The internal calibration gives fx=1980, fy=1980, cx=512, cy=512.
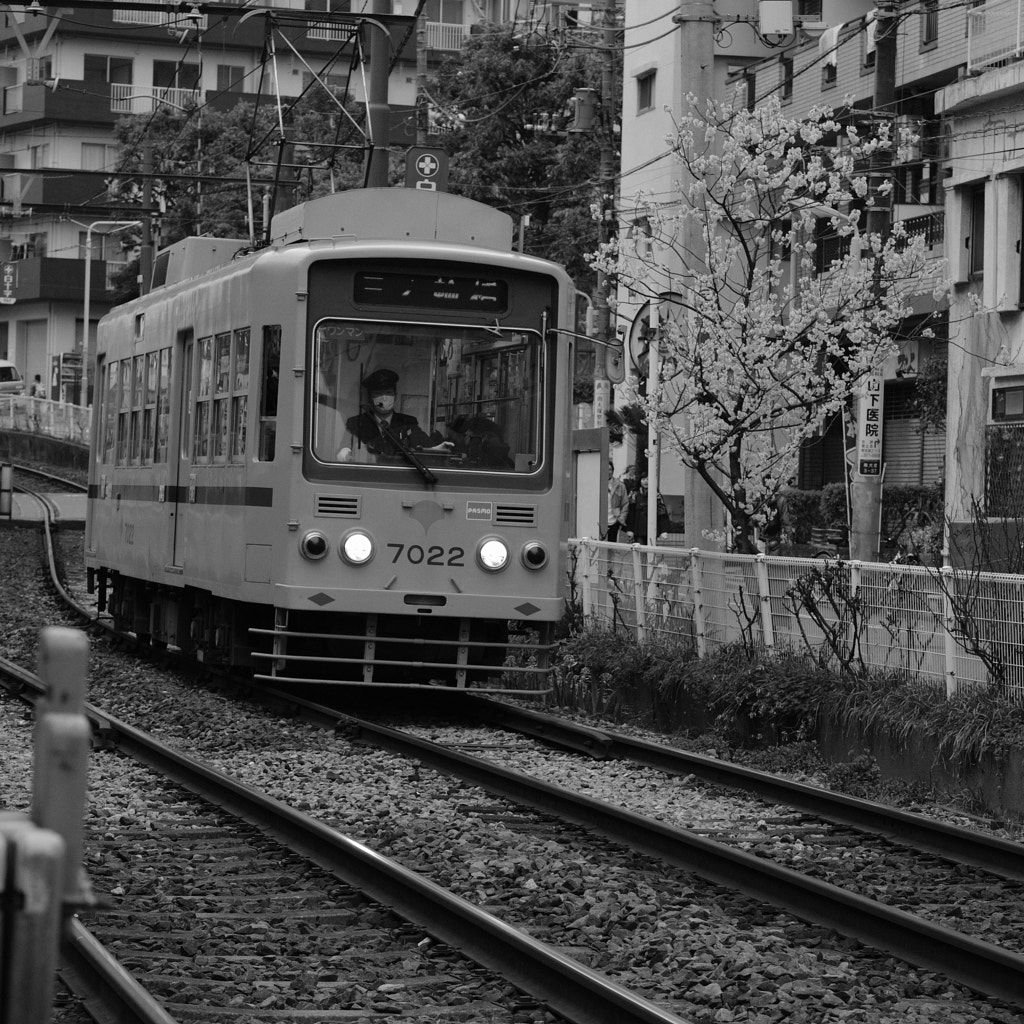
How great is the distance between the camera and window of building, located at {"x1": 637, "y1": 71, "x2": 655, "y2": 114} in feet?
132

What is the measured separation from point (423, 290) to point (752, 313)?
5938 mm

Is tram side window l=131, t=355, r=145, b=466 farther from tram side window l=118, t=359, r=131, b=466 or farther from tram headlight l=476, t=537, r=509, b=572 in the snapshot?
Result: tram headlight l=476, t=537, r=509, b=572

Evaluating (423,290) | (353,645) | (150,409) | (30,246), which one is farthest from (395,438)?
(30,246)

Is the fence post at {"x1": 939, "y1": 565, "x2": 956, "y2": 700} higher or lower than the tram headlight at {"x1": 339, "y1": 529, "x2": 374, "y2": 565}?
lower

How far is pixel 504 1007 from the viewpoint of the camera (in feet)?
19.9

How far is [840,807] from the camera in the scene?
10000mm

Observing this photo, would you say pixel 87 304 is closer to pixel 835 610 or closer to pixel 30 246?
pixel 30 246

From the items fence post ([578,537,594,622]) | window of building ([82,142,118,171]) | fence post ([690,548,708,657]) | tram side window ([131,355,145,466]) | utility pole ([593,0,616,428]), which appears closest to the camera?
fence post ([690,548,708,657])

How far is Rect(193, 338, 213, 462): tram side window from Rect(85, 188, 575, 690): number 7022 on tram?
0.60m

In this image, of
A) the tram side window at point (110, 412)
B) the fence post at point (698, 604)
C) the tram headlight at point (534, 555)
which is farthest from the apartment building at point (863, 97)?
the tram headlight at point (534, 555)

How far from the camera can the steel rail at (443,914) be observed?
19.1 ft

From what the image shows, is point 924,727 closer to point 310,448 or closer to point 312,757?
point 312,757

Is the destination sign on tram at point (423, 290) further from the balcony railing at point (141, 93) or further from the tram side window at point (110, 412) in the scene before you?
the balcony railing at point (141, 93)

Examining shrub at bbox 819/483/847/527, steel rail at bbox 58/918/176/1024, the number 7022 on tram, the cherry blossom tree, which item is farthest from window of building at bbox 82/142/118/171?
steel rail at bbox 58/918/176/1024
